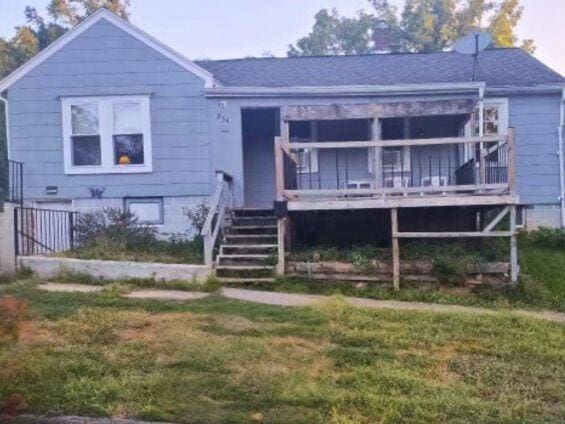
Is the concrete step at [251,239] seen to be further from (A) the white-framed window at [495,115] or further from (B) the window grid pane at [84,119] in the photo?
(A) the white-framed window at [495,115]

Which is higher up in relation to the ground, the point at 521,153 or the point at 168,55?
the point at 168,55

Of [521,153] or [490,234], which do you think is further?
[521,153]

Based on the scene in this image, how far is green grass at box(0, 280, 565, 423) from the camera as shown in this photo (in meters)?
4.64

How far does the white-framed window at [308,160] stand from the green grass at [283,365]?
5.98m

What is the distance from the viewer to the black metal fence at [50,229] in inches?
454

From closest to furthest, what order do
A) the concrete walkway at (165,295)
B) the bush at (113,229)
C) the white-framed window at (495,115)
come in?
the concrete walkway at (165,295) → the bush at (113,229) → the white-framed window at (495,115)

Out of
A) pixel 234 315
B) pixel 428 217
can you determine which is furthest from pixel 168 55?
pixel 234 315

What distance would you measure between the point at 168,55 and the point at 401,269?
6538 mm

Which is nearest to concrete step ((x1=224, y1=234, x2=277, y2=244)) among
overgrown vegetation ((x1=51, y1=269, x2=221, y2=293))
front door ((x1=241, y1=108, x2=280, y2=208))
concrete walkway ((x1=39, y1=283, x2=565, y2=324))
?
overgrown vegetation ((x1=51, y1=269, x2=221, y2=293))

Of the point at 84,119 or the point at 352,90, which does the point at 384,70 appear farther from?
the point at 84,119

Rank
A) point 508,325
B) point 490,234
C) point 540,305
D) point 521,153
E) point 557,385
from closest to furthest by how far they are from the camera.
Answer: point 557,385 < point 508,325 < point 540,305 < point 490,234 < point 521,153

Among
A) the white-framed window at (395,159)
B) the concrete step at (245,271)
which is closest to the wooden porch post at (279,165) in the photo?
the concrete step at (245,271)

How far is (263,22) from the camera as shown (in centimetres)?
2395

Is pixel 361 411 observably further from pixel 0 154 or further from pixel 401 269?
pixel 0 154
